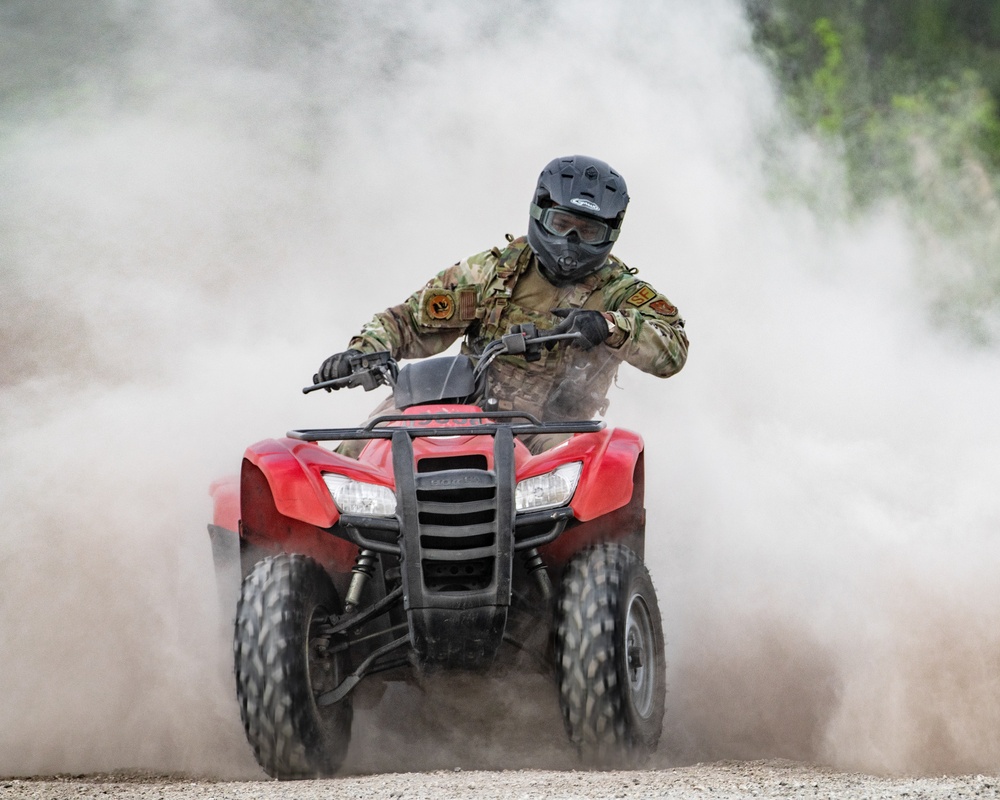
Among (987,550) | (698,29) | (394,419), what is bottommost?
(987,550)

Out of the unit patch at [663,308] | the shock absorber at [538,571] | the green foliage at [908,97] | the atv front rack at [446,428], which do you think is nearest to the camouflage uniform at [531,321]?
the unit patch at [663,308]

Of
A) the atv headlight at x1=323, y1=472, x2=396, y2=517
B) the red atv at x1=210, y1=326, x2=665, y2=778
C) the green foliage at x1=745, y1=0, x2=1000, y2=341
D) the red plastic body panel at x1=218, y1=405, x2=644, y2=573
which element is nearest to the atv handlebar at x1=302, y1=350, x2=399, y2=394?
the red plastic body panel at x1=218, y1=405, x2=644, y2=573

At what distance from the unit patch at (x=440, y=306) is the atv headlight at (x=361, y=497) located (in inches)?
83.0

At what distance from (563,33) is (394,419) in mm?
10779

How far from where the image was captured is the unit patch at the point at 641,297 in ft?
22.0

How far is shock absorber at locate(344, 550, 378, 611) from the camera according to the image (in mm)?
5008

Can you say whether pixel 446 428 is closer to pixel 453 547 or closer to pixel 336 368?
pixel 453 547

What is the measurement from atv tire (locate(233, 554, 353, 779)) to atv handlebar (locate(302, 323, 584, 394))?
1077 mm

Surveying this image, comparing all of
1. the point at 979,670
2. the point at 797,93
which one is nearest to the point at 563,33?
the point at 797,93

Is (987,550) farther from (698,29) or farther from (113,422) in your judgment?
(698,29)

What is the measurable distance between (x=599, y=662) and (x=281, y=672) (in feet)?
3.39

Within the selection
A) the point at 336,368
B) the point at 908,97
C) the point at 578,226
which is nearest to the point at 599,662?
the point at 336,368

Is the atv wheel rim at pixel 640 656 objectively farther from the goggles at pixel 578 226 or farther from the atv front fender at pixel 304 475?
the goggles at pixel 578 226

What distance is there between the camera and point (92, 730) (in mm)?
6016
